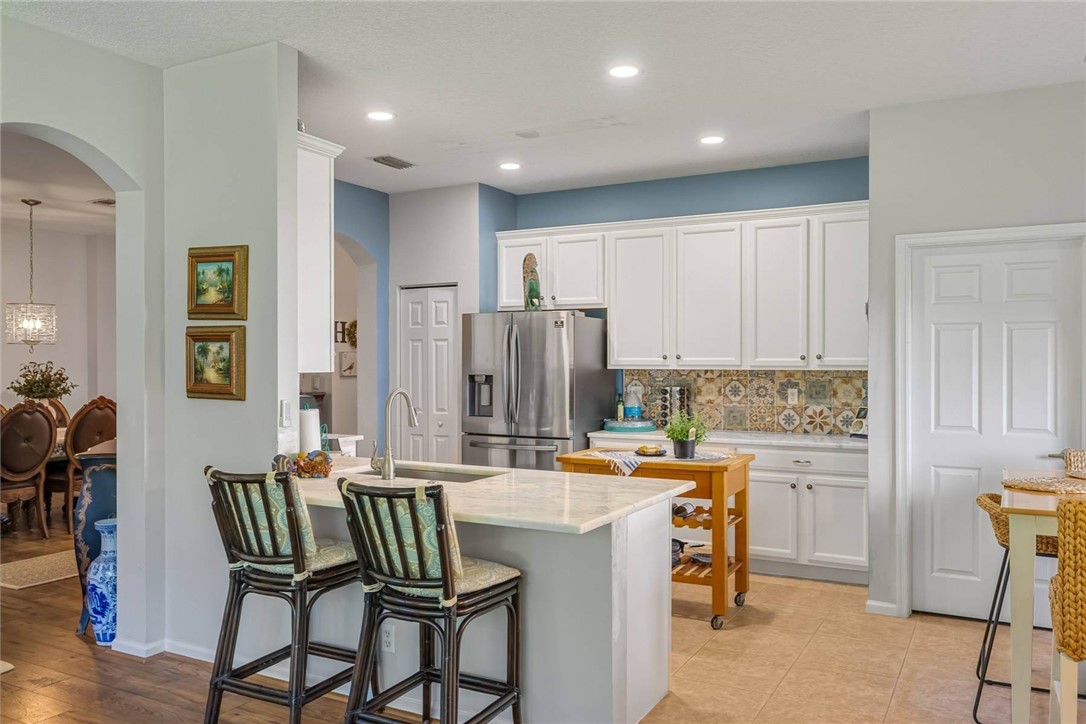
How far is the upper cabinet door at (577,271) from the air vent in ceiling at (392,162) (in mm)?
1219

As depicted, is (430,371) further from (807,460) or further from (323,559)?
(323,559)

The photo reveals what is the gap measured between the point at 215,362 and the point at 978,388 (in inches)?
146

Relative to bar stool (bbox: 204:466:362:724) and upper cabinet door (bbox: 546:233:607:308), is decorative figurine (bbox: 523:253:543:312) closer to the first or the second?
upper cabinet door (bbox: 546:233:607:308)

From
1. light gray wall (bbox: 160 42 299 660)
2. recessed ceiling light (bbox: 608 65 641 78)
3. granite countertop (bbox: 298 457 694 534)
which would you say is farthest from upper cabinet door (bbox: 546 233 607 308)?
light gray wall (bbox: 160 42 299 660)

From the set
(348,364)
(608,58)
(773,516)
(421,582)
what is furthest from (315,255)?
(348,364)

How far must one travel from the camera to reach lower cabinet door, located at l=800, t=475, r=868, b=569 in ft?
16.1

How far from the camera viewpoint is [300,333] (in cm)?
364

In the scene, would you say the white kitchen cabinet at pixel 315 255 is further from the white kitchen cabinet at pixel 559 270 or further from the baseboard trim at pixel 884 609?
the baseboard trim at pixel 884 609

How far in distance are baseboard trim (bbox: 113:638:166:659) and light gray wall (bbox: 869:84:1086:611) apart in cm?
359

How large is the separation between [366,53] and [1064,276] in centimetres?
347

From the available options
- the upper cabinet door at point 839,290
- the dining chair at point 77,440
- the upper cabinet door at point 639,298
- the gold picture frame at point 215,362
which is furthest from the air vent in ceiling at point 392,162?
the dining chair at point 77,440

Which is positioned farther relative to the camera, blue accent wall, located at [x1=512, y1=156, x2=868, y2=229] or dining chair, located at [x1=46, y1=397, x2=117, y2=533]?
dining chair, located at [x1=46, y1=397, x2=117, y2=533]

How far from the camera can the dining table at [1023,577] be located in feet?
8.88

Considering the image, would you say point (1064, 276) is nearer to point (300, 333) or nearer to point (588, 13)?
point (588, 13)
